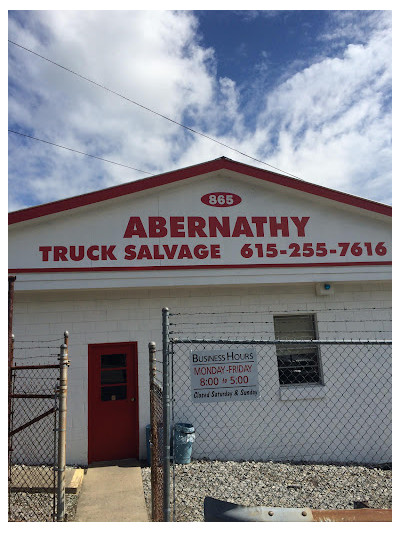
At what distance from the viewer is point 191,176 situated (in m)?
8.06

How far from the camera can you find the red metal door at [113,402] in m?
7.66

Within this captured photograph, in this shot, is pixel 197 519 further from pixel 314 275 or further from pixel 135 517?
pixel 314 275

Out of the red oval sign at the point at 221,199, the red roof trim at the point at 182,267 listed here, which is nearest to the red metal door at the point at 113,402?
the red roof trim at the point at 182,267

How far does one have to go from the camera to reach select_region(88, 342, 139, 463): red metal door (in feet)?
25.1

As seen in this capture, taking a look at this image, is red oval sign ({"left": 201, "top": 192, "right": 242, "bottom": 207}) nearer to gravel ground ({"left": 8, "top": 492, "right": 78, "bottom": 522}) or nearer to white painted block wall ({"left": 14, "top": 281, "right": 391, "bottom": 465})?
white painted block wall ({"left": 14, "top": 281, "right": 391, "bottom": 465})

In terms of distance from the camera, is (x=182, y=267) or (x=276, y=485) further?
(x=182, y=267)

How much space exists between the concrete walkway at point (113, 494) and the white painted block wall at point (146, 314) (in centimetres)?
56

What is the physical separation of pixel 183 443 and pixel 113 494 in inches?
63.2

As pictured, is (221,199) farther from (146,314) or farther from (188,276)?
(146,314)

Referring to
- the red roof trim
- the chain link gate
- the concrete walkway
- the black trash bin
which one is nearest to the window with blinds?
the chain link gate

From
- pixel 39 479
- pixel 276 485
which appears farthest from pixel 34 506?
pixel 276 485

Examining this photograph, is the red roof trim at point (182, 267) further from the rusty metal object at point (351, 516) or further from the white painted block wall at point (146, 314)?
the rusty metal object at point (351, 516)

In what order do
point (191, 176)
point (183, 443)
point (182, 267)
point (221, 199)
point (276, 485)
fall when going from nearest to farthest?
point (276, 485) < point (183, 443) < point (182, 267) < point (191, 176) < point (221, 199)

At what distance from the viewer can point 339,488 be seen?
20.9ft
